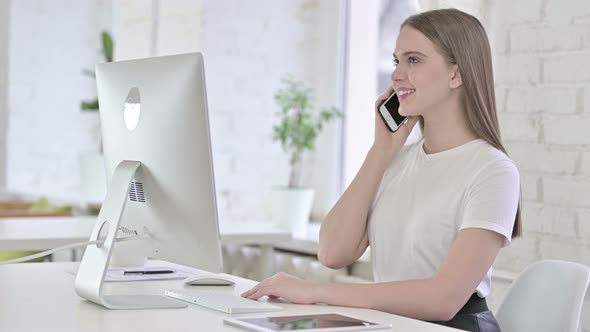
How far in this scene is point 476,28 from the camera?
7.32ft

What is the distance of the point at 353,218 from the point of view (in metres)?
2.38

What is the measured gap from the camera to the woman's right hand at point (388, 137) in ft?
7.88

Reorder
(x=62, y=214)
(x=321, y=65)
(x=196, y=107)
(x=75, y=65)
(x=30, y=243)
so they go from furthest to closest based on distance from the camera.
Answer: (x=75, y=65)
(x=62, y=214)
(x=321, y=65)
(x=30, y=243)
(x=196, y=107)

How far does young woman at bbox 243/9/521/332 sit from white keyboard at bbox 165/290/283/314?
0.07 m

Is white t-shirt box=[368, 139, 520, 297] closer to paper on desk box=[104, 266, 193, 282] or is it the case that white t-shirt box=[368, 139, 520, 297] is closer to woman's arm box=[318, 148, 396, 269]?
woman's arm box=[318, 148, 396, 269]

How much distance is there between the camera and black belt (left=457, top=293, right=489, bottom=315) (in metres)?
2.11

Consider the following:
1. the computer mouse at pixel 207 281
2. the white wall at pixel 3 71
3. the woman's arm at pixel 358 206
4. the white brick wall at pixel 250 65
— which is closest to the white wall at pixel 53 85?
the white wall at pixel 3 71

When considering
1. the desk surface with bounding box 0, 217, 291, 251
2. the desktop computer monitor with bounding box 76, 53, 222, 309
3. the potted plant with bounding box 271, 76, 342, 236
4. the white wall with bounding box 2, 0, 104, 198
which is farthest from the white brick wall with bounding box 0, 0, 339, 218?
the desktop computer monitor with bounding box 76, 53, 222, 309

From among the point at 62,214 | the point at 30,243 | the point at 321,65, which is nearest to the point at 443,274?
the point at 30,243

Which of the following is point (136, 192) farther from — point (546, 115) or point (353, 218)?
point (546, 115)

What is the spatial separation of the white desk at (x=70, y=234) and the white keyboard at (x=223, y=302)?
3.81 ft

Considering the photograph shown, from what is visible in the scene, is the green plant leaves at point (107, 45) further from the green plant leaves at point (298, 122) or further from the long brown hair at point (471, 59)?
the long brown hair at point (471, 59)

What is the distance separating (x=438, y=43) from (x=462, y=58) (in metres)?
0.07

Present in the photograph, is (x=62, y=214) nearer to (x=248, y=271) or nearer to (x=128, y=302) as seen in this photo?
(x=248, y=271)
